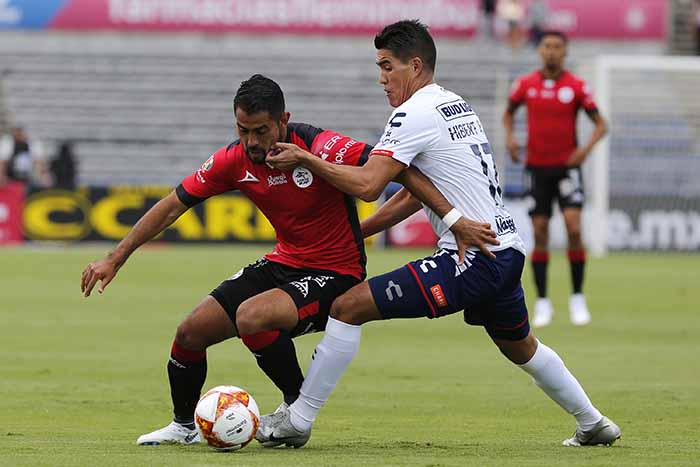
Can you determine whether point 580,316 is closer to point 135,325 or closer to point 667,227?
point 135,325

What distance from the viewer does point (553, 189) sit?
13727 mm

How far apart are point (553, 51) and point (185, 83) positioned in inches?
827

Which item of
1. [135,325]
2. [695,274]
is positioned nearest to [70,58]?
[695,274]

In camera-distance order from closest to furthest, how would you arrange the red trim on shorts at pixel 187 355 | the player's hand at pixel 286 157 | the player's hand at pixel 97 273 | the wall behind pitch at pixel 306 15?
1. the player's hand at pixel 286 157
2. the player's hand at pixel 97 273
3. the red trim on shorts at pixel 187 355
4. the wall behind pitch at pixel 306 15

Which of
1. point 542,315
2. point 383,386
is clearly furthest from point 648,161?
point 383,386

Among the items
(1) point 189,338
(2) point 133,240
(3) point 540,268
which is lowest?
(3) point 540,268

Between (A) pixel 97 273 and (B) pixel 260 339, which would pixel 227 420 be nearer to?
(B) pixel 260 339

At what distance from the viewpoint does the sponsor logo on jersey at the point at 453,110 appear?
6801 mm

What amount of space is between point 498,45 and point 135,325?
22.2 metres

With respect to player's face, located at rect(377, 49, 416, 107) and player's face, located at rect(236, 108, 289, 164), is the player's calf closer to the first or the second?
player's face, located at rect(236, 108, 289, 164)

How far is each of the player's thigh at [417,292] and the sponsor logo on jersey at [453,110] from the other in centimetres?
73

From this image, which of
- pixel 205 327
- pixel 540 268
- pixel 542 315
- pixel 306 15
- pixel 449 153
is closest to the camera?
pixel 449 153

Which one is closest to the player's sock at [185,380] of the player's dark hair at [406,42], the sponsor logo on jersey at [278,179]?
the sponsor logo on jersey at [278,179]

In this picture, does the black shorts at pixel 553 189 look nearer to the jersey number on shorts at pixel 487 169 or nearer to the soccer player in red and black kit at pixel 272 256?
the soccer player in red and black kit at pixel 272 256
